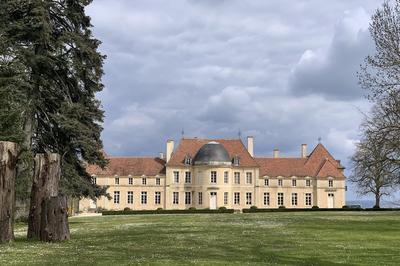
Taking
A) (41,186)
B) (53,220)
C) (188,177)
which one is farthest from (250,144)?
(53,220)

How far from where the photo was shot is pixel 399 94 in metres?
27.3

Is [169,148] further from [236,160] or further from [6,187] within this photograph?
[6,187]

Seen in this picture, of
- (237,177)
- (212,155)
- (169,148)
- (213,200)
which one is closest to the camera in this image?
(213,200)

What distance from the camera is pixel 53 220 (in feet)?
53.6

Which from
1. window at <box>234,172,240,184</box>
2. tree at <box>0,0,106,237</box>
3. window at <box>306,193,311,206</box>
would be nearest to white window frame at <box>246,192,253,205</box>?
window at <box>234,172,240,184</box>

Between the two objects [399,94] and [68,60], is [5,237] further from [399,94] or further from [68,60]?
[399,94]

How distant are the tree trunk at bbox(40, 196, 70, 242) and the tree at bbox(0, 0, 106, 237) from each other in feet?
36.2

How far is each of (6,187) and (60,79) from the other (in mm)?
14902

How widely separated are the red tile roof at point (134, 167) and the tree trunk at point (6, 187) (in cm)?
5827

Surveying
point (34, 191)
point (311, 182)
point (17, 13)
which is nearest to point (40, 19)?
point (17, 13)

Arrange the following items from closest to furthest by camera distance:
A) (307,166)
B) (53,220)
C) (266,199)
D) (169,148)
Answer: (53,220) → (266,199) → (169,148) → (307,166)

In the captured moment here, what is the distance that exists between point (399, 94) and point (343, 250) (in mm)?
16048

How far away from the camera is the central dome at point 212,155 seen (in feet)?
229

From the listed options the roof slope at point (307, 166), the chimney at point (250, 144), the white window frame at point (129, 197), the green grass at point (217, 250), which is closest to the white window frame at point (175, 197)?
the white window frame at point (129, 197)
